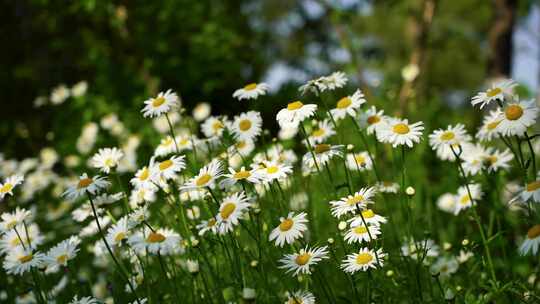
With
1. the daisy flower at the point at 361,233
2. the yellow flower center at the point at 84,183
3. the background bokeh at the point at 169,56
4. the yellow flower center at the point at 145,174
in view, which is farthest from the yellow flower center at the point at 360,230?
the background bokeh at the point at 169,56

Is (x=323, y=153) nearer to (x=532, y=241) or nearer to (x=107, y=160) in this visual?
(x=532, y=241)

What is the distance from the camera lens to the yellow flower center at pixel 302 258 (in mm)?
2053

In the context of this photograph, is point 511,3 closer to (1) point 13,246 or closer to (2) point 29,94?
(1) point 13,246

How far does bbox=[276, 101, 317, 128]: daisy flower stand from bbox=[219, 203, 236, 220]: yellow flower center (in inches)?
14.6

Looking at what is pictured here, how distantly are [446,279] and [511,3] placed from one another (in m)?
4.30

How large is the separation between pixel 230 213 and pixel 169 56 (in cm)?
866

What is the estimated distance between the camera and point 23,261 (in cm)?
249

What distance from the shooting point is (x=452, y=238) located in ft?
13.1

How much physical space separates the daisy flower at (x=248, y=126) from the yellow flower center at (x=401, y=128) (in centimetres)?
57

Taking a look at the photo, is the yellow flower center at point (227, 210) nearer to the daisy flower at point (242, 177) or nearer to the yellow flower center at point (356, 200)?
the daisy flower at point (242, 177)

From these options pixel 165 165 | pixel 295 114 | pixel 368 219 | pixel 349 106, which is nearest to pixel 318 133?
pixel 349 106

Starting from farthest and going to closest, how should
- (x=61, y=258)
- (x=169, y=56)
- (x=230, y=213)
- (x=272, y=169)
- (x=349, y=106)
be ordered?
(x=169, y=56) → (x=61, y=258) → (x=349, y=106) → (x=272, y=169) → (x=230, y=213)

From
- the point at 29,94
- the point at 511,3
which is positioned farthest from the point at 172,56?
the point at 511,3

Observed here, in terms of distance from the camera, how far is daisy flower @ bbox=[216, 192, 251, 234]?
77.9 inches
